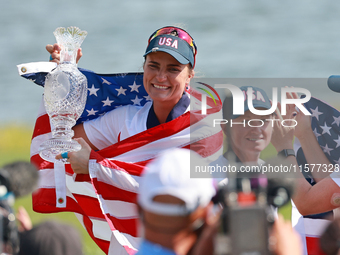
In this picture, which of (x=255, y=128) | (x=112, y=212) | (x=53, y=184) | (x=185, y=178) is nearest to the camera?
(x=185, y=178)

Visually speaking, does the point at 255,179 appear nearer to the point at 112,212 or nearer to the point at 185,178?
the point at 185,178

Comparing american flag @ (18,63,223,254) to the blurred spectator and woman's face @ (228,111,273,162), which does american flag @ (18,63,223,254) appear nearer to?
woman's face @ (228,111,273,162)

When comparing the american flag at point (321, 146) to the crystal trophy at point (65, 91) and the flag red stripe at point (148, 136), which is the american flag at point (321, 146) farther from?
the crystal trophy at point (65, 91)

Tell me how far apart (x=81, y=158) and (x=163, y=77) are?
798 millimetres

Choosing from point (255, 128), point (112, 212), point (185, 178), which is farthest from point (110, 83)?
point (185, 178)

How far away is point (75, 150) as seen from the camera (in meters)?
3.66

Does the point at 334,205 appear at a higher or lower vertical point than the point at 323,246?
higher

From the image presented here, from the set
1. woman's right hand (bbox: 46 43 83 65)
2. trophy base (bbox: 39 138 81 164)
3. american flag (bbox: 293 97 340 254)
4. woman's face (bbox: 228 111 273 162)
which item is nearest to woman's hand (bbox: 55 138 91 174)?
trophy base (bbox: 39 138 81 164)

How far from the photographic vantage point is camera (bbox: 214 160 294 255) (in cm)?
181

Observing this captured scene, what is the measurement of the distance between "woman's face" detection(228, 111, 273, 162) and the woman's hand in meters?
1.02

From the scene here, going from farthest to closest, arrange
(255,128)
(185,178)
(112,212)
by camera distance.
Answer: (112,212) → (255,128) → (185,178)

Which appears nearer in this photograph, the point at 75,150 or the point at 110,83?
the point at 75,150

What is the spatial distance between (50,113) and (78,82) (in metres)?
0.31

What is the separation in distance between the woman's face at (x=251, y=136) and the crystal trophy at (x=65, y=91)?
1106 millimetres
